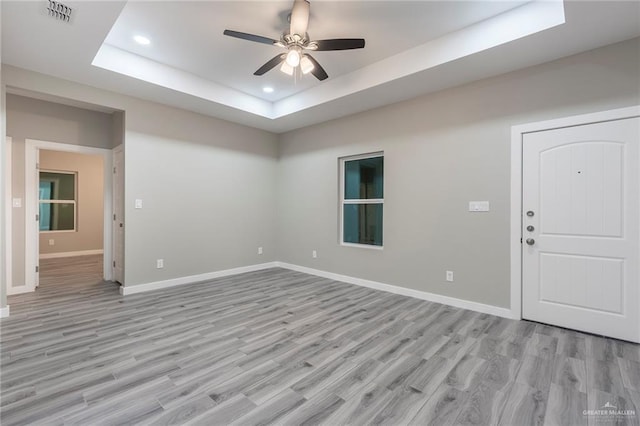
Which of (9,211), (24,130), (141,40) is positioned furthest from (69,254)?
(141,40)

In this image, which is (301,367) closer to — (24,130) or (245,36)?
(245,36)

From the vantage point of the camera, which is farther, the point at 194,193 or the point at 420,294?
the point at 194,193

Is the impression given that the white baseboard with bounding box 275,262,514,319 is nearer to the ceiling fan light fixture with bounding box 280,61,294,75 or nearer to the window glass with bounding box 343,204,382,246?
the window glass with bounding box 343,204,382,246

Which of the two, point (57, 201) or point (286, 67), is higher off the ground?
point (286, 67)

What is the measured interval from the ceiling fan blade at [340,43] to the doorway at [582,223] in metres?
2.03

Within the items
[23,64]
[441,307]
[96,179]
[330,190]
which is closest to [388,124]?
[330,190]

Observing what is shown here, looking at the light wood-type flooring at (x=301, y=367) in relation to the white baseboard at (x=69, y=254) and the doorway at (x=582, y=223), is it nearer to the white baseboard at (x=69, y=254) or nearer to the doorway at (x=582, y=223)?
the doorway at (x=582, y=223)

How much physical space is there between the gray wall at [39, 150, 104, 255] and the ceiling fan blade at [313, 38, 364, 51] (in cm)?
763

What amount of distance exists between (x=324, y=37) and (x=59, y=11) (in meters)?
2.30

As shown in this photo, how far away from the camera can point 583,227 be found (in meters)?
A: 2.84

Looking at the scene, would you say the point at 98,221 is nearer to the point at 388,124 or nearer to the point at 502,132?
the point at 388,124

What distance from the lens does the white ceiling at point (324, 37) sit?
2465 mm

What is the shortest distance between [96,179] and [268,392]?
8.34 meters

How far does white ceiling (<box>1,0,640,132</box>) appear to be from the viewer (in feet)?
8.09
